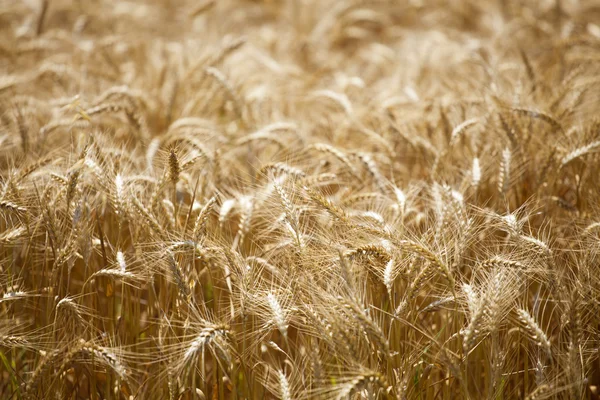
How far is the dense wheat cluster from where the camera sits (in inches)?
54.1

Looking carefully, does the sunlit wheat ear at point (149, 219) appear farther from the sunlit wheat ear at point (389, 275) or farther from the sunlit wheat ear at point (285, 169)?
the sunlit wheat ear at point (389, 275)

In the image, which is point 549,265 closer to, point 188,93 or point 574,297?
point 574,297

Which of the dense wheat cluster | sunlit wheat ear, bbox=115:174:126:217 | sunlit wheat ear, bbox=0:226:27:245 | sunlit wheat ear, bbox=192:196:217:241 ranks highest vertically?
sunlit wheat ear, bbox=115:174:126:217

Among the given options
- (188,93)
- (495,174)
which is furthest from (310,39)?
(495,174)

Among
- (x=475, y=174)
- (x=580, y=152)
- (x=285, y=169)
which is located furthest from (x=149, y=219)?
(x=580, y=152)

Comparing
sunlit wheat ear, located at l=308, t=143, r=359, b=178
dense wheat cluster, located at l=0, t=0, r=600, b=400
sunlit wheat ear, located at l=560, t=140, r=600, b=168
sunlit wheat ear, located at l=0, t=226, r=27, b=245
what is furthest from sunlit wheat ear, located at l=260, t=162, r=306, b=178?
sunlit wheat ear, located at l=560, t=140, r=600, b=168

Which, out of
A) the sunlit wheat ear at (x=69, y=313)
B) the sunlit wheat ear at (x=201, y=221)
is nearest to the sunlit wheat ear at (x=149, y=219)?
the sunlit wheat ear at (x=201, y=221)

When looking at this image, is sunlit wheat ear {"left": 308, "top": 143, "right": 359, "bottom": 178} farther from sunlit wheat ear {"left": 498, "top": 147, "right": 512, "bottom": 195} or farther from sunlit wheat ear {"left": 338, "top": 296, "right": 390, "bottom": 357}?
sunlit wheat ear {"left": 338, "top": 296, "right": 390, "bottom": 357}

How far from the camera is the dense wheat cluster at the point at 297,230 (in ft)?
4.51

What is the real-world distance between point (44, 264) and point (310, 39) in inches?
175

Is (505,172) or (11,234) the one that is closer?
(11,234)

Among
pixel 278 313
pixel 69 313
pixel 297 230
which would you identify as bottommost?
pixel 69 313

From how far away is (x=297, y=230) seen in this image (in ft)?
4.80

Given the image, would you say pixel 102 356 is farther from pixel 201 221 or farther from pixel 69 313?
pixel 201 221
